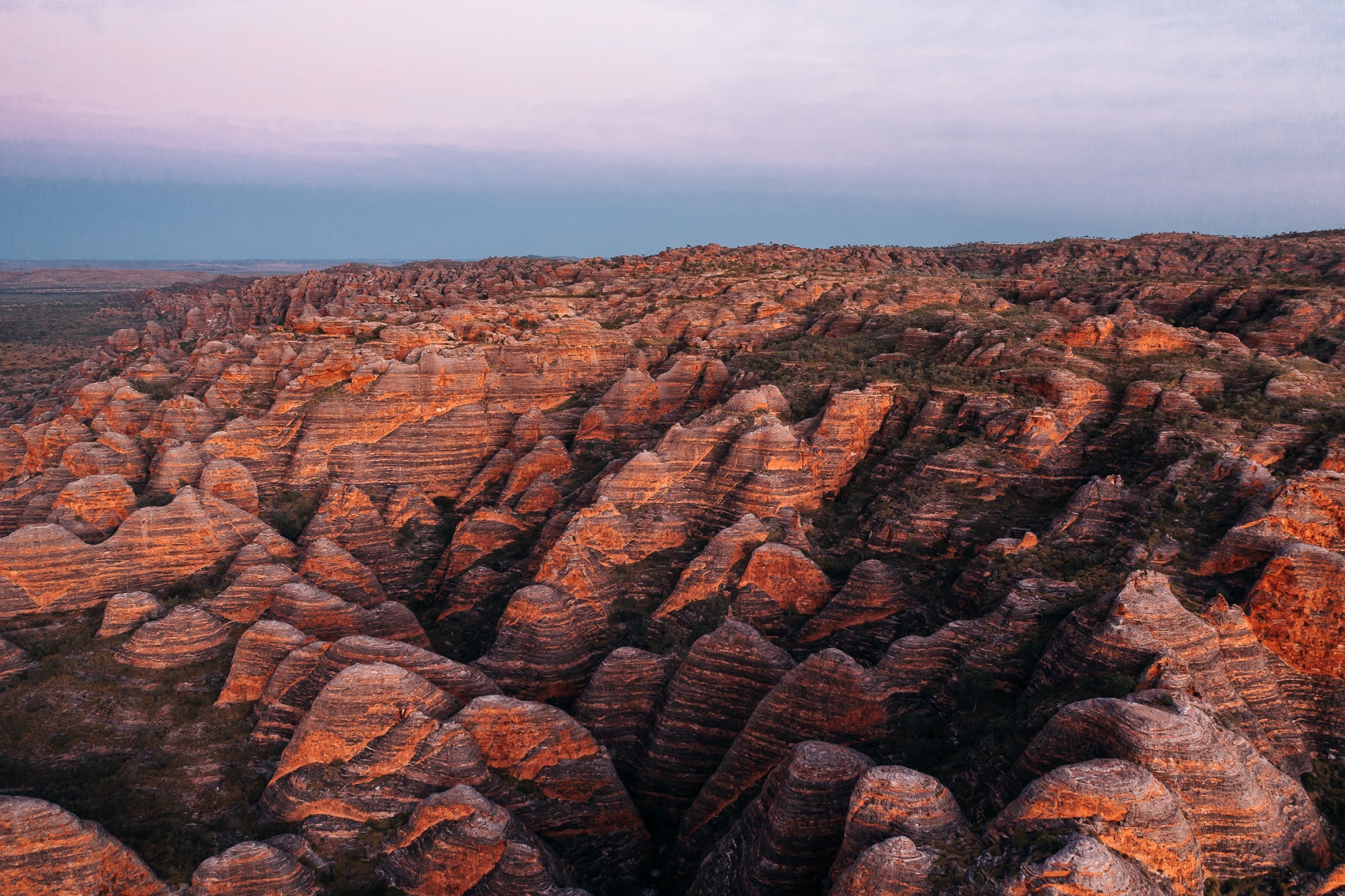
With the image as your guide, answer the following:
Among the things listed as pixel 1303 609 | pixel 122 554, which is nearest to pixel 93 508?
pixel 122 554

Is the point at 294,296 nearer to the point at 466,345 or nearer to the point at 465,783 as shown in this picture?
the point at 466,345

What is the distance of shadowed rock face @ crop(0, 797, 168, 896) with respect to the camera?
56.2ft

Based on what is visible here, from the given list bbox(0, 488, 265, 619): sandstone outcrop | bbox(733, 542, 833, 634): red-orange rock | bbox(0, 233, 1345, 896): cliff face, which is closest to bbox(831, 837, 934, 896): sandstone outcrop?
bbox(0, 233, 1345, 896): cliff face

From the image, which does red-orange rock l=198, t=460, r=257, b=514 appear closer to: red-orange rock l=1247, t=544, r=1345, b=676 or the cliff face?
the cliff face

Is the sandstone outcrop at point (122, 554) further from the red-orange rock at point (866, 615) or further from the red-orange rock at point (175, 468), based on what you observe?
the red-orange rock at point (866, 615)

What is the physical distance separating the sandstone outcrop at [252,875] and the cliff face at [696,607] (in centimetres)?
8

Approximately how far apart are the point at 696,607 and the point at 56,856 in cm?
2200

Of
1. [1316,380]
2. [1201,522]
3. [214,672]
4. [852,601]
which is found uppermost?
[1316,380]

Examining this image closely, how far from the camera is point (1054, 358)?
38.7m

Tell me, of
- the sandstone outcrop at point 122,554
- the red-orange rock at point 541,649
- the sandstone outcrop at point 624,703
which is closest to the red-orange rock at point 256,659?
the red-orange rock at point 541,649

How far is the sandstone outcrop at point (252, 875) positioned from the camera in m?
17.8

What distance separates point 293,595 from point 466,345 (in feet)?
85.6

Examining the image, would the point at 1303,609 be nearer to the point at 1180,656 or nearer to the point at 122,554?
the point at 1180,656

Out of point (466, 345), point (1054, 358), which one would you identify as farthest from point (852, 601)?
point (466, 345)
